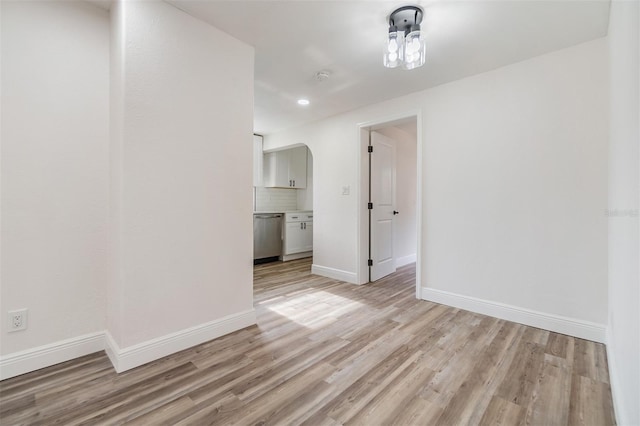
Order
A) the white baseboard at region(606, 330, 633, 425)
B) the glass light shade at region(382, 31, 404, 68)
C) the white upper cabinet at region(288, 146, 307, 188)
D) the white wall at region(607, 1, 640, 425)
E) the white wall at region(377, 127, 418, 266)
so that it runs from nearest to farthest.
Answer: the white wall at region(607, 1, 640, 425)
the white baseboard at region(606, 330, 633, 425)
the glass light shade at region(382, 31, 404, 68)
the white wall at region(377, 127, 418, 266)
the white upper cabinet at region(288, 146, 307, 188)

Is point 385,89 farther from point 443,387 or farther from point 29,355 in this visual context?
point 29,355

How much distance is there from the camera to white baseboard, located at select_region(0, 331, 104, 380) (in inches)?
66.5

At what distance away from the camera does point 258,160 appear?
534 centimetres

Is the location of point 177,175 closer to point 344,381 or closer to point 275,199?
point 344,381

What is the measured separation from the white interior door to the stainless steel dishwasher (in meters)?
2.07

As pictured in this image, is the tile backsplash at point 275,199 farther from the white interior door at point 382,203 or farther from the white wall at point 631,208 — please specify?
the white wall at point 631,208

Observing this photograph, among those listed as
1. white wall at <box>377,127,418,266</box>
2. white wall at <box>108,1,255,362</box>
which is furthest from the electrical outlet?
white wall at <box>377,127,418,266</box>

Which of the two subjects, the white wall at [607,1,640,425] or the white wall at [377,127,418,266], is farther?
the white wall at [377,127,418,266]

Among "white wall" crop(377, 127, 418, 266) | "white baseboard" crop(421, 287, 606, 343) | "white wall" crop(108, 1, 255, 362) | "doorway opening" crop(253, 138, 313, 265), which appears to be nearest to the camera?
"white wall" crop(108, 1, 255, 362)

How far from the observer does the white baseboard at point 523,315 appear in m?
2.19

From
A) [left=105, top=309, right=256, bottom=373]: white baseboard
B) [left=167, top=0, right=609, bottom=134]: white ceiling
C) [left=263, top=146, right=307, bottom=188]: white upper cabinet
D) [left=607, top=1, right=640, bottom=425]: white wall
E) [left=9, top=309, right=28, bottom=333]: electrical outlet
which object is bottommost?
[left=105, top=309, right=256, bottom=373]: white baseboard

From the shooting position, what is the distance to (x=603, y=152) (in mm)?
2141

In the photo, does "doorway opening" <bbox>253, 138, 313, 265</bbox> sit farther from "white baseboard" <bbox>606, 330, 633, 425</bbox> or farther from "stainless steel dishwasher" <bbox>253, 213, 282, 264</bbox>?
"white baseboard" <bbox>606, 330, 633, 425</bbox>

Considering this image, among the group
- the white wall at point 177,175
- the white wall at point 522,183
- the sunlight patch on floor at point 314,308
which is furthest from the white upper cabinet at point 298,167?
the white wall at point 177,175
